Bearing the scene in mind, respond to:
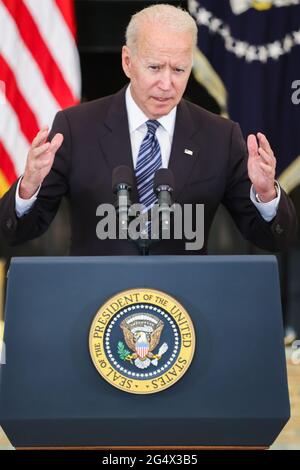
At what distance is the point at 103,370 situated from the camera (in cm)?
177

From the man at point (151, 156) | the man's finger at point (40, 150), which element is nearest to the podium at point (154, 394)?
the man's finger at point (40, 150)

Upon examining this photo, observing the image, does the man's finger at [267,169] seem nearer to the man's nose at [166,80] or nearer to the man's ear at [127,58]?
the man's nose at [166,80]

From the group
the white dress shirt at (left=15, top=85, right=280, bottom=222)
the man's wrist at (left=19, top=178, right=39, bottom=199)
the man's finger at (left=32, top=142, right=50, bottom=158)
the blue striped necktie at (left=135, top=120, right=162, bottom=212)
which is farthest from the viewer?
the white dress shirt at (left=15, top=85, right=280, bottom=222)

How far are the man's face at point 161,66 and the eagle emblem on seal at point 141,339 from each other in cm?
80

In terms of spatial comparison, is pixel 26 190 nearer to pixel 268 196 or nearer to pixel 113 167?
pixel 113 167

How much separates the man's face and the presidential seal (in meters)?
0.76

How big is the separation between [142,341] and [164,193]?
0.34 metres

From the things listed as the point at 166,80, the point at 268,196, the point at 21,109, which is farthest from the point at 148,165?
the point at 21,109

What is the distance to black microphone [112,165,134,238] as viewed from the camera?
184 centimetres

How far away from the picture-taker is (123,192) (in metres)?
1.87

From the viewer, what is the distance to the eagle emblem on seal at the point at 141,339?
1.78 m

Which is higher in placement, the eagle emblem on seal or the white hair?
the white hair

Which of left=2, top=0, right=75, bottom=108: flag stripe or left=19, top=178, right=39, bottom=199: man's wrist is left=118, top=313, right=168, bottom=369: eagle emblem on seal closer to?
left=19, top=178, right=39, bottom=199: man's wrist

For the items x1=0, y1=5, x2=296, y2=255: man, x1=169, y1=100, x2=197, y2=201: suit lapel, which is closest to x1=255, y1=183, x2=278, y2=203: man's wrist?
x1=0, y1=5, x2=296, y2=255: man
